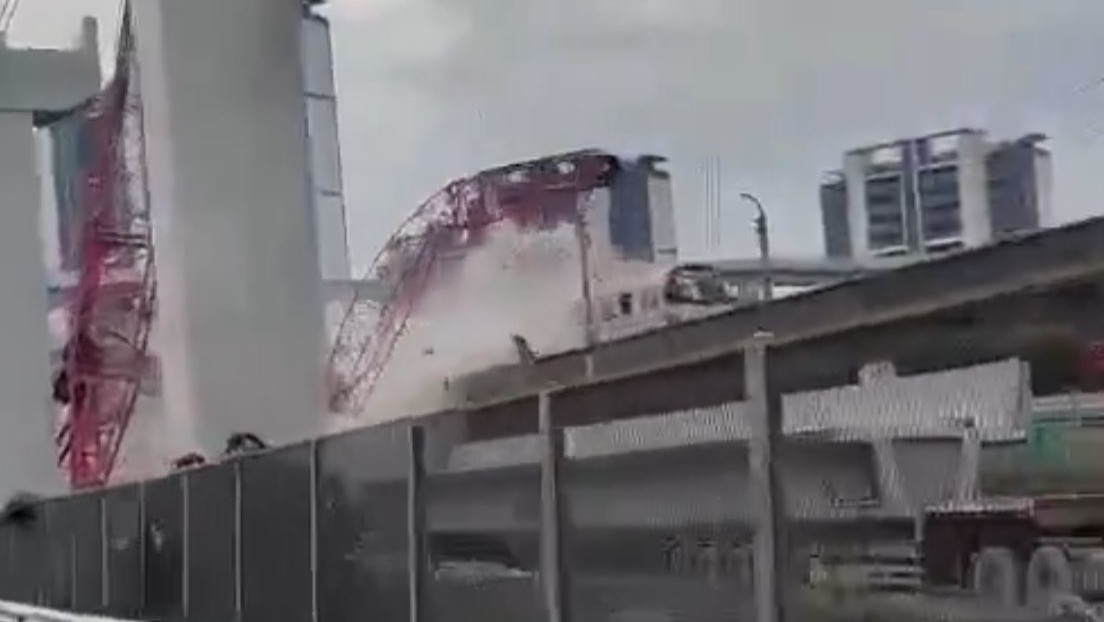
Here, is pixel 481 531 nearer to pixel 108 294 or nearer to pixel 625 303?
pixel 625 303

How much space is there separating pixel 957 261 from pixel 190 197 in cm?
1199

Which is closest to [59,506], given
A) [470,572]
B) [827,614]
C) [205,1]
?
[205,1]

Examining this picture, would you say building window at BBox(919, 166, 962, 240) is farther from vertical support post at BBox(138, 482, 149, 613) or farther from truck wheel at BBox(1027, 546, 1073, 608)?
truck wheel at BBox(1027, 546, 1073, 608)

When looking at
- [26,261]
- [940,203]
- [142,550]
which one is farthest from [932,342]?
[26,261]

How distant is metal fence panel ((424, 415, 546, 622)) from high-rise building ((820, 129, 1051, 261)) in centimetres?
1680

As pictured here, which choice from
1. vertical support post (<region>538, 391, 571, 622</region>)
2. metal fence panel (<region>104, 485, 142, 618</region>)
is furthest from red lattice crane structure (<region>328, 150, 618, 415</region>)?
vertical support post (<region>538, 391, 571, 622</region>)

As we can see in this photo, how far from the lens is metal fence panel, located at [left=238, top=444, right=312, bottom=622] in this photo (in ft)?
29.9

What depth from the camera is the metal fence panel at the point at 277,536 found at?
9.12 m

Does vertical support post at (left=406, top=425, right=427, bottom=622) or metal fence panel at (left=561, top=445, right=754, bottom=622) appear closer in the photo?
metal fence panel at (left=561, top=445, right=754, bottom=622)

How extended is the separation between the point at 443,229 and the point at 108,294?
5.91 metres

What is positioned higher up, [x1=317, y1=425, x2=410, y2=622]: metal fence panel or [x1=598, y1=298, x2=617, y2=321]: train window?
[x1=598, y1=298, x2=617, y2=321]: train window

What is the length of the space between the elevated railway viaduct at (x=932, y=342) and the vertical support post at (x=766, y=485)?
78 millimetres

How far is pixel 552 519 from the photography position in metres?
6.08

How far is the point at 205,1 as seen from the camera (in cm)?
2053
